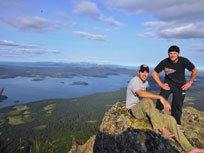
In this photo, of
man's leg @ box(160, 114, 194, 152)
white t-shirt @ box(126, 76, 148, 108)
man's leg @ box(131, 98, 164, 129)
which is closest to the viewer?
man's leg @ box(160, 114, 194, 152)

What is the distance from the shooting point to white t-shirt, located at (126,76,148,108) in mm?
7297

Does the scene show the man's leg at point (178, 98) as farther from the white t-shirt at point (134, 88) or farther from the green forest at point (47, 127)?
the green forest at point (47, 127)

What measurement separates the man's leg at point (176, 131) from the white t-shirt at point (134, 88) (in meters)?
1.61

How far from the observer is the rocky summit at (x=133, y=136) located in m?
6.50

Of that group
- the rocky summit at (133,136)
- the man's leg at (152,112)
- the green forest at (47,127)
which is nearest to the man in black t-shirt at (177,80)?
the rocky summit at (133,136)

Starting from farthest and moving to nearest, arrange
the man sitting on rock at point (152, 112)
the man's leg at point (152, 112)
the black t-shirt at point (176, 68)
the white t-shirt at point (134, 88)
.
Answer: the black t-shirt at point (176, 68) → the white t-shirt at point (134, 88) → the man's leg at point (152, 112) → the man sitting on rock at point (152, 112)

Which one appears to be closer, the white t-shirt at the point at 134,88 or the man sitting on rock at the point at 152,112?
the man sitting on rock at the point at 152,112

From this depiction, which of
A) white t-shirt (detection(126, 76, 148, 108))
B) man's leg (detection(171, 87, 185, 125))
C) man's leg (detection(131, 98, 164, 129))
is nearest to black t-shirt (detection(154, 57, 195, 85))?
man's leg (detection(171, 87, 185, 125))

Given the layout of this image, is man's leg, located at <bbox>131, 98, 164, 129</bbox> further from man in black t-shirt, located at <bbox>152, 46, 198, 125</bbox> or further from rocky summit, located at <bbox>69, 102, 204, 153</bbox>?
man in black t-shirt, located at <bbox>152, 46, 198, 125</bbox>

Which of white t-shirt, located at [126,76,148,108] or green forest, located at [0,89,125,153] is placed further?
green forest, located at [0,89,125,153]

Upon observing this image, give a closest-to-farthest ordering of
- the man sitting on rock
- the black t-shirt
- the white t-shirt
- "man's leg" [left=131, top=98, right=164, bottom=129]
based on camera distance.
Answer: the man sitting on rock < "man's leg" [left=131, top=98, right=164, bottom=129] < the white t-shirt < the black t-shirt

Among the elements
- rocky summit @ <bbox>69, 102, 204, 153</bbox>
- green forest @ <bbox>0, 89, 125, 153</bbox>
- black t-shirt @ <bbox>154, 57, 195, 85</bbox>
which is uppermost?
black t-shirt @ <bbox>154, 57, 195, 85</bbox>

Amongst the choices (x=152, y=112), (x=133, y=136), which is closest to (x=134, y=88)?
(x=152, y=112)

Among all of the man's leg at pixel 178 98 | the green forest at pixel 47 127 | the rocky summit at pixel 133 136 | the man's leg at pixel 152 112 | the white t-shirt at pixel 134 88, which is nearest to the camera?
the rocky summit at pixel 133 136
